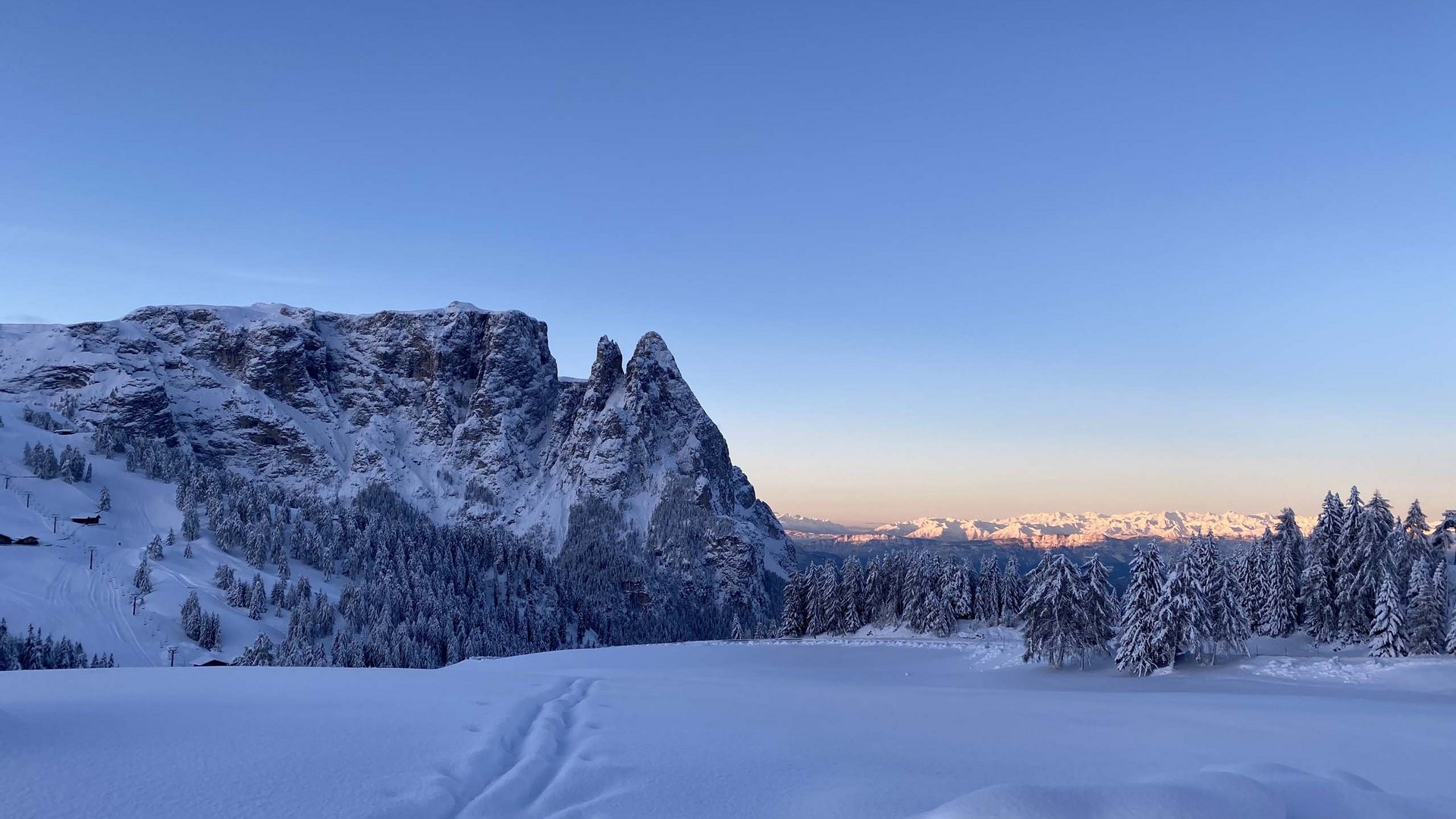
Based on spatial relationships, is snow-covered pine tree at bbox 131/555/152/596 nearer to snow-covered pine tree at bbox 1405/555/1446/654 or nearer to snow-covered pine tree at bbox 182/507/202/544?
snow-covered pine tree at bbox 182/507/202/544

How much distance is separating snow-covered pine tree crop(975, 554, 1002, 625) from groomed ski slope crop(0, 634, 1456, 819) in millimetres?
60128

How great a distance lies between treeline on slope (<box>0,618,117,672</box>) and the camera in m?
81.2

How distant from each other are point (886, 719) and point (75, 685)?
1815 centimetres

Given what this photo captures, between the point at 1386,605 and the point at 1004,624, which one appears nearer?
the point at 1386,605

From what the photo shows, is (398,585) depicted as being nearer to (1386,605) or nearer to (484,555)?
(484,555)

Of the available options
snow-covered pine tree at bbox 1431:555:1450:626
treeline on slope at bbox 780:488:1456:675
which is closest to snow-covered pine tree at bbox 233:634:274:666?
treeline on slope at bbox 780:488:1456:675

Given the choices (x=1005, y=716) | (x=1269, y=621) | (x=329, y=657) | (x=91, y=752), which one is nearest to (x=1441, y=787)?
(x=1005, y=716)

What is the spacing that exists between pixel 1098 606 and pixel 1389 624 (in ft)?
53.8

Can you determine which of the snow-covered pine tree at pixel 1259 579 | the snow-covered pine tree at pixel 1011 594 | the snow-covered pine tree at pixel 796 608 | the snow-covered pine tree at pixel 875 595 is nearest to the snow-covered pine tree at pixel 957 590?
the snow-covered pine tree at pixel 1011 594

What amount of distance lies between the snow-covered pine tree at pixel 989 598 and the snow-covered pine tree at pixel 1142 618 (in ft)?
114

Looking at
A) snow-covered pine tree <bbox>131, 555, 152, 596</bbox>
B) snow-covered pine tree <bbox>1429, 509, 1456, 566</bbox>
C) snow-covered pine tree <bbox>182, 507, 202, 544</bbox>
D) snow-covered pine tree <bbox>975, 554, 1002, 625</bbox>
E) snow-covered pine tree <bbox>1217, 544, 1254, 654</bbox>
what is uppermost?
snow-covered pine tree <bbox>1429, 509, 1456, 566</bbox>

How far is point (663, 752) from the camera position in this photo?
13.0m

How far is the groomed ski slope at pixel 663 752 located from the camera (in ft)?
28.7

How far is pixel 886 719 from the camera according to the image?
1861cm
